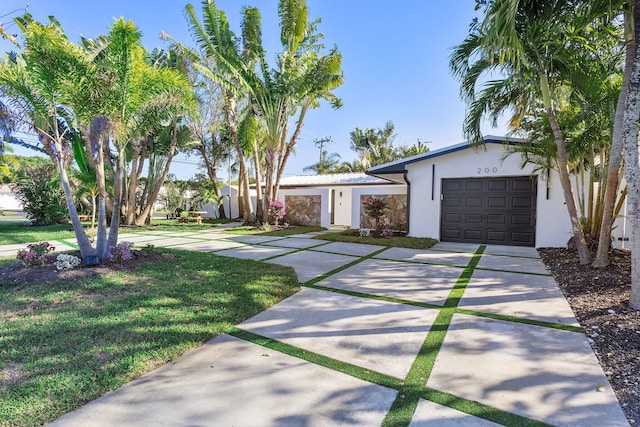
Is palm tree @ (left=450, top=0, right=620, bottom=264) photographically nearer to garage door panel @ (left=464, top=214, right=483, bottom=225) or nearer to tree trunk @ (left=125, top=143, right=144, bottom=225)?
garage door panel @ (left=464, top=214, right=483, bottom=225)

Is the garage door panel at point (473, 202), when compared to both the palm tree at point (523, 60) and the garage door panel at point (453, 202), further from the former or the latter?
the palm tree at point (523, 60)

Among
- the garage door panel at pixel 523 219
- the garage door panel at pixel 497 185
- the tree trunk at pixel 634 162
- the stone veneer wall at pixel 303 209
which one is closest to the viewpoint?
the tree trunk at pixel 634 162

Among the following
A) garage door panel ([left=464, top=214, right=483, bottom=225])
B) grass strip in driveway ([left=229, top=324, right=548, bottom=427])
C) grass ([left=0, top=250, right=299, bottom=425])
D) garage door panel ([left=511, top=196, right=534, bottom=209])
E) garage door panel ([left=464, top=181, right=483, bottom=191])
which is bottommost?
grass strip in driveway ([left=229, top=324, right=548, bottom=427])

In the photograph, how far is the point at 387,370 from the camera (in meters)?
2.62

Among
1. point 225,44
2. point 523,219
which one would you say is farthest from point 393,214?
point 225,44

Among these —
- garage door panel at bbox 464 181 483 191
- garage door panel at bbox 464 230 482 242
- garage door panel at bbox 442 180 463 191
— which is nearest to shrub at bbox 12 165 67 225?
garage door panel at bbox 442 180 463 191

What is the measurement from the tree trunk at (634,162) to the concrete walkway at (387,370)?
0.88m

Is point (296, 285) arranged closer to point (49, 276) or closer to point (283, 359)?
point (283, 359)

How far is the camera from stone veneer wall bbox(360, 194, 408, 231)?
13531 millimetres

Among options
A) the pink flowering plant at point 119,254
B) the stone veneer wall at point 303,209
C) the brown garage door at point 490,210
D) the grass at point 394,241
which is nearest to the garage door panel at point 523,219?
the brown garage door at point 490,210

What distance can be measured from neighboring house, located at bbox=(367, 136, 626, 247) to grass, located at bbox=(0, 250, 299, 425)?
23.4 ft

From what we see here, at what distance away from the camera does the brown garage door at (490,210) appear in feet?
31.7

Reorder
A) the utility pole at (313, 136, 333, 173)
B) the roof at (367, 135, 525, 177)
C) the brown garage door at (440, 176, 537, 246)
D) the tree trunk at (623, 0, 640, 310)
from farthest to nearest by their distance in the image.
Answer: the utility pole at (313, 136, 333, 173) < the brown garage door at (440, 176, 537, 246) < the roof at (367, 135, 525, 177) < the tree trunk at (623, 0, 640, 310)

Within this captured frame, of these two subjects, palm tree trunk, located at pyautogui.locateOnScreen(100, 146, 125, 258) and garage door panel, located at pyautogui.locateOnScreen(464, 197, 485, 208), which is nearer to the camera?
palm tree trunk, located at pyautogui.locateOnScreen(100, 146, 125, 258)
